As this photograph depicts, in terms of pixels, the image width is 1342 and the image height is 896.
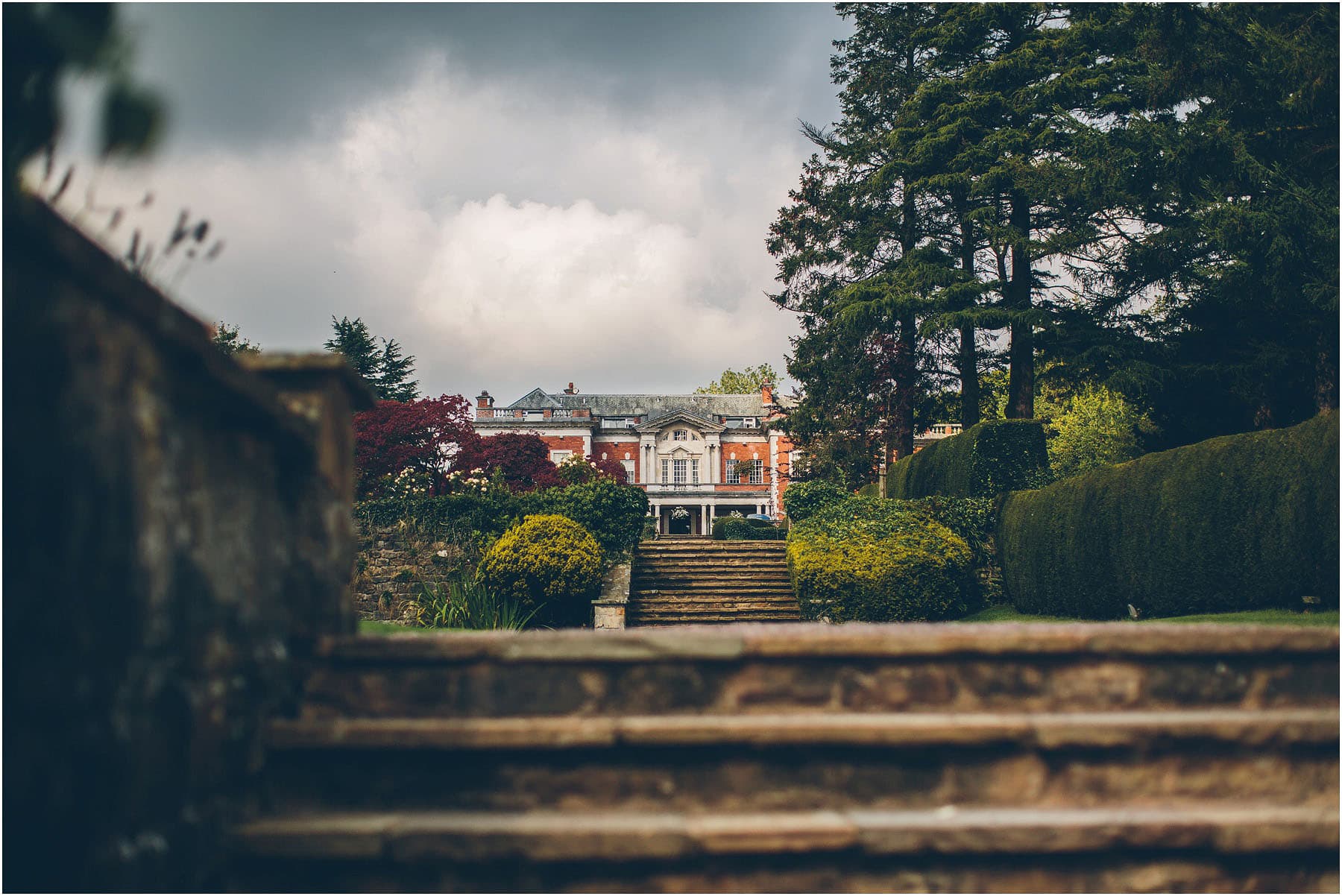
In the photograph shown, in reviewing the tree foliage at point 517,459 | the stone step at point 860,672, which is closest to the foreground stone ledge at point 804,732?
the stone step at point 860,672

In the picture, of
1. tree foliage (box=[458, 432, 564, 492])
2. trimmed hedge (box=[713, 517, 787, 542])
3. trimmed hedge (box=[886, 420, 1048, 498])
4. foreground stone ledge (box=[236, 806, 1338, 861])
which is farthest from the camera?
trimmed hedge (box=[713, 517, 787, 542])

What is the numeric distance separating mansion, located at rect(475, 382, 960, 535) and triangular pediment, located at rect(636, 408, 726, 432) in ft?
0.16

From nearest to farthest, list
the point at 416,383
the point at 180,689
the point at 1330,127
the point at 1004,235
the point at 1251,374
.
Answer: the point at 180,689 → the point at 1330,127 → the point at 1251,374 → the point at 1004,235 → the point at 416,383

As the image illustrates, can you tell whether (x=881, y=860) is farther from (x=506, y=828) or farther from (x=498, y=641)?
(x=498, y=641)

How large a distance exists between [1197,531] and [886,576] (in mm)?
4062

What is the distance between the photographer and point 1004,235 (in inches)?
693

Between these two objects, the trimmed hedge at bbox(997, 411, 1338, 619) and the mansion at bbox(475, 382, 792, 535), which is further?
the mansion at bbox(475, 382, 792, 535)

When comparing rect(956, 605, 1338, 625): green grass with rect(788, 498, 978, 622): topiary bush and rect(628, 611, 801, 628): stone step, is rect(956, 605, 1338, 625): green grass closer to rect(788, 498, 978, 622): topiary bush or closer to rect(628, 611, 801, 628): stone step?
rect(788, 498, 978, 622): topiary bush

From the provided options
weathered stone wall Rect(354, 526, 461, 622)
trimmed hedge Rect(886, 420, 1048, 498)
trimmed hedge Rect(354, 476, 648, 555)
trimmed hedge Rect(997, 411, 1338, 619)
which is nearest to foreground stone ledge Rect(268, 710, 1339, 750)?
trimmed hedge Rect(997, 411, 1338, 619)

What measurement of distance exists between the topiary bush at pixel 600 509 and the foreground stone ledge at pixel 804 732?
11291 mm

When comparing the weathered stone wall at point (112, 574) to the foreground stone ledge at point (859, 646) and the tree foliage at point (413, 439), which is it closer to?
the foreground stone ledge at point (859, 646)

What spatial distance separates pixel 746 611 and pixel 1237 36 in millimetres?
12102

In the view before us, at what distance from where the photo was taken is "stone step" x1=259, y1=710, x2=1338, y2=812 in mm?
2453

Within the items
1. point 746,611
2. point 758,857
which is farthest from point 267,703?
point 746,611
